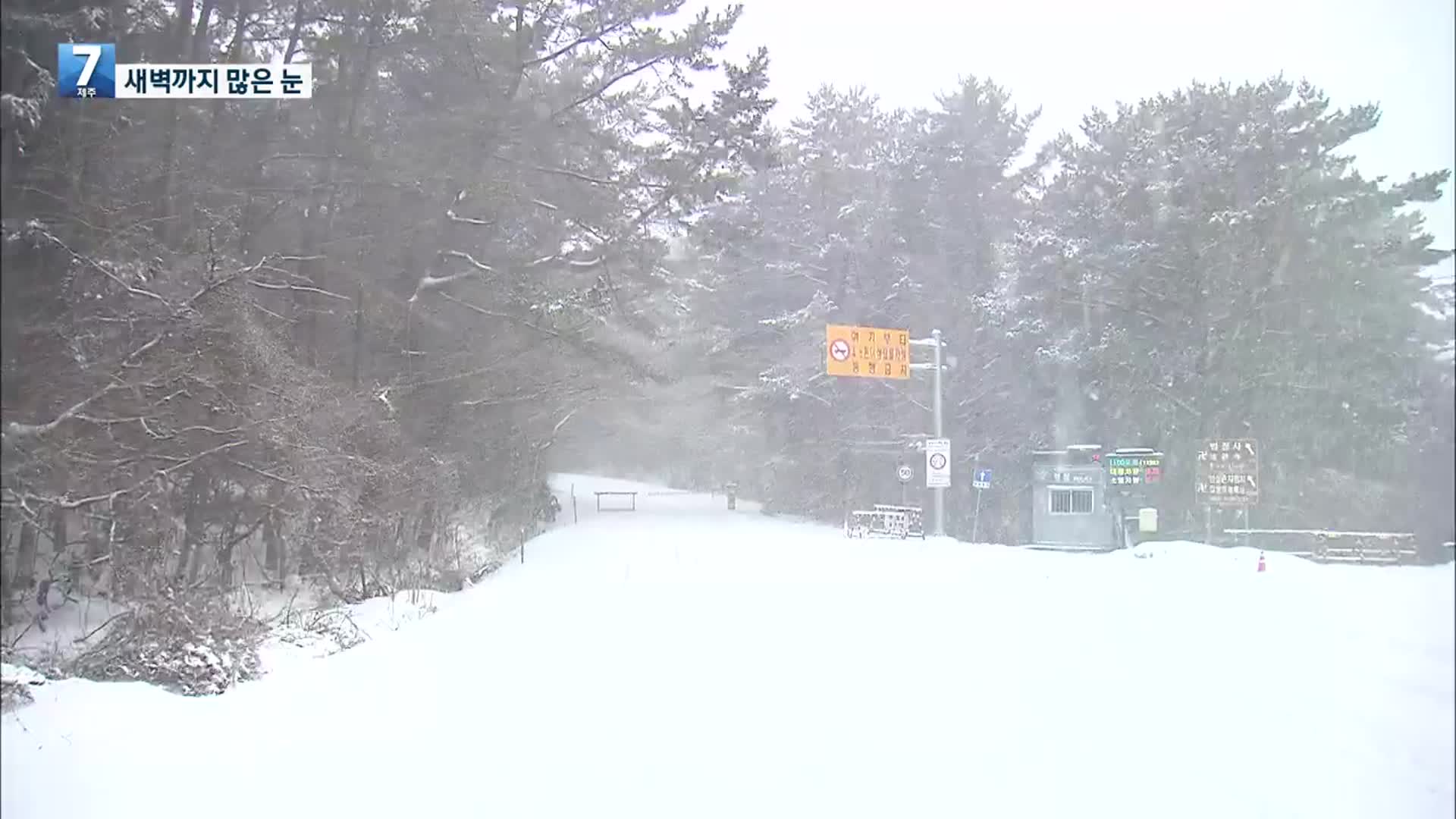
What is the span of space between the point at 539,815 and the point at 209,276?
343cm

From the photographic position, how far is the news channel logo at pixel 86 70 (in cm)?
426

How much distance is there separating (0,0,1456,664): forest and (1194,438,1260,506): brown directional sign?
0.33 feet

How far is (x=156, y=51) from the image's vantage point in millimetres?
4789

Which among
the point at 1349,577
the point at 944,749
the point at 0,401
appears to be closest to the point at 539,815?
the point at 944,749

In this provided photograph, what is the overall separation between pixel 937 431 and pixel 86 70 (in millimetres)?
6314

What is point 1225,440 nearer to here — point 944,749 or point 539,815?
A: point 944,749

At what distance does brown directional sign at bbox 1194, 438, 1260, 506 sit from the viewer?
6.20 metres

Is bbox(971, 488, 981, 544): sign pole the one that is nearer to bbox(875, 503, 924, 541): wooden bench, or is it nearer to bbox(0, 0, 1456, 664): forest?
bbox(0, 0, 1456, 664): forest

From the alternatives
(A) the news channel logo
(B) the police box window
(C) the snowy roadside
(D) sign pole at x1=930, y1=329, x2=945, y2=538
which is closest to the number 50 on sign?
(D) sign pole at x1=930, y1=329, x2=945, y2=538

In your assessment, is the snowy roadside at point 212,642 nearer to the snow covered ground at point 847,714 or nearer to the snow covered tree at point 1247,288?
the snow covered ground at point 847,714

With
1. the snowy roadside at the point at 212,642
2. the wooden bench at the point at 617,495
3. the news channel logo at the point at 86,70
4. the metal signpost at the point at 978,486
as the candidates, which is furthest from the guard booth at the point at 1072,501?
the news channel logo at the point at 86,70

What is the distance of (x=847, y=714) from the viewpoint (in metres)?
4.88

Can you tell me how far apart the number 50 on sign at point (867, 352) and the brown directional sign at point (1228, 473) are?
2313 millimetres

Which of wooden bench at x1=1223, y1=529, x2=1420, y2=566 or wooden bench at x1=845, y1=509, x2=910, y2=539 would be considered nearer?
wooden bench at x1=1223, y1=529, x2=1420, y2=566
